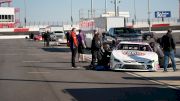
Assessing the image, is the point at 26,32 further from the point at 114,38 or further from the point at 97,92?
the point at 97,92

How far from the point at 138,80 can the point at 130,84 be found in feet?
4.00

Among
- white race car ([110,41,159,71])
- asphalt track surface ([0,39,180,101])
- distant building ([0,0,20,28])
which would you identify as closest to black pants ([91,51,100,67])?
white race car ([110,41,159,71])

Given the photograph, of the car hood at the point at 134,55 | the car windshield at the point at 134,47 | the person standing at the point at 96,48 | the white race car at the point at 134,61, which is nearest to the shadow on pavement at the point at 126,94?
the white race car at the point at 134,61

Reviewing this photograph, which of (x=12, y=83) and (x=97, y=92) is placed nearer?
(x=97, y=92)

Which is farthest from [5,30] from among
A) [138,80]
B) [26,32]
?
[138,80]

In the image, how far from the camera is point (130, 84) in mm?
14016

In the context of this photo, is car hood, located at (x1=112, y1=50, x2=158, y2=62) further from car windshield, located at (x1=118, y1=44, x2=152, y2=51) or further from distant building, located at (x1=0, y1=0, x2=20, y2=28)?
distant building, located at (x1=0, y1=0, x2=20, y2=28)

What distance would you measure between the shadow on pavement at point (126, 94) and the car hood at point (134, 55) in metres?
5.46

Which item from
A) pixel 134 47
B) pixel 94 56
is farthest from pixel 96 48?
pixel 134 47

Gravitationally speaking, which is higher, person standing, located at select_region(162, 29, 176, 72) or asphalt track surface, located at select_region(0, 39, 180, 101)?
person standing, located at select_region(162, 29, 176, 72)

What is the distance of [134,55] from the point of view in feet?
61.6

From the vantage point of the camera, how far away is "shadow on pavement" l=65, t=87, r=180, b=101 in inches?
437

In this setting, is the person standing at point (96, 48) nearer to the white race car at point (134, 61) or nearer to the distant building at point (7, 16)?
the white race car at point (134, 61)

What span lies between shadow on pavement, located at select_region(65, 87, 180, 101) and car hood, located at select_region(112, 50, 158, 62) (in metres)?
5.46
